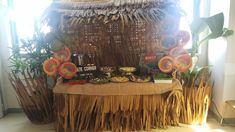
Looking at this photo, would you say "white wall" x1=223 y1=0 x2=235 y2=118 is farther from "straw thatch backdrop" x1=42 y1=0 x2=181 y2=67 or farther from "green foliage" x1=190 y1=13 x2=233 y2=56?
"straw thatch backdrop" x1=42 y1=0 x2=181 y2=67

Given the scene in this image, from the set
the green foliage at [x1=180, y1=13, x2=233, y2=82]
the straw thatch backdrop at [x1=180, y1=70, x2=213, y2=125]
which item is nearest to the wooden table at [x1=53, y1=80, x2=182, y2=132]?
the straw thatch backdrop at [x1=180, y1=70, x2=213, y2=125]

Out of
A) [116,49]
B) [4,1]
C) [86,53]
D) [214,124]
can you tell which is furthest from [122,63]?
[4,1]

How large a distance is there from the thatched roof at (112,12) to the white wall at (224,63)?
515mm

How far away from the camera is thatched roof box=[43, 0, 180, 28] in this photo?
84.7 inches

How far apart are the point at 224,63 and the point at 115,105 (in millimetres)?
1199

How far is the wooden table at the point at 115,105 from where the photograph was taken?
6.68 ft

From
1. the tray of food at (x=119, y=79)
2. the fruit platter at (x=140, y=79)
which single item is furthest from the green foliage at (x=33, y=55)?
the fruit platter at (x=140, y=79)

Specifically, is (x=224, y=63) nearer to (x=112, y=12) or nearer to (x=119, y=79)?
(x=119, y=79)

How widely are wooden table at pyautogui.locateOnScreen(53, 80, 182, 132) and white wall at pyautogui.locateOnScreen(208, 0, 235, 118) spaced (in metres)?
0.52

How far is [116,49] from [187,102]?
0.93 metres

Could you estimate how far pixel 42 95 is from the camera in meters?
2.35

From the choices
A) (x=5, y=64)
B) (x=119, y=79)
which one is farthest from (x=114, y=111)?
(x=5, y=64)

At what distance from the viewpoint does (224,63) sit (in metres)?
2.23

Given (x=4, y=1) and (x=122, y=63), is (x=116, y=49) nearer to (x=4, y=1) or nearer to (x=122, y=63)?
(x=122, y=63)
